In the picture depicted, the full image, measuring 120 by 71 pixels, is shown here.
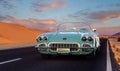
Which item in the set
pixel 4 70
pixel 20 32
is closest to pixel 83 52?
pixel 4 70

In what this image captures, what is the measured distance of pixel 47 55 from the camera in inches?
489

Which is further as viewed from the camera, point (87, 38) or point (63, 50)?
point (87, 38)

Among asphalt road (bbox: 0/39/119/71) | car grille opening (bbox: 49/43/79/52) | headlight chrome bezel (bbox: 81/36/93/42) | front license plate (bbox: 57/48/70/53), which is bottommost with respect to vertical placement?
asphalt road (bbox: 0/39/119/71)

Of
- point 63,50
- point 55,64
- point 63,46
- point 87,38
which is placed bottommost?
point 55,64

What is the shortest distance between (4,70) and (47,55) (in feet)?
13.2

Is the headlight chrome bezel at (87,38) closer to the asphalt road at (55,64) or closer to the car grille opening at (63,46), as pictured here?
the car grille opening at (63,46)

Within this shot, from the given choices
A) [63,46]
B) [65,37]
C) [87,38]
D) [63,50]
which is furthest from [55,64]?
[87,38]

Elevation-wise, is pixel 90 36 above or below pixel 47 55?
above

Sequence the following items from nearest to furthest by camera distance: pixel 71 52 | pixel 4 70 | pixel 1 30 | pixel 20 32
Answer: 1. pixel 4 70
2. pixel 71 52
3. pixel 1 30
4. pixel 20 32

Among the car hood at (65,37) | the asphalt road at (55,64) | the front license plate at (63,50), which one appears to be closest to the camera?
the asphalt road at (55,64)

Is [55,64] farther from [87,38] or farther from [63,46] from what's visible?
[87,38]

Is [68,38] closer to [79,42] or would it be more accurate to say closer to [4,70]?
[79,42]

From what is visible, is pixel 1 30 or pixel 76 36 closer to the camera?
pixel 76 36

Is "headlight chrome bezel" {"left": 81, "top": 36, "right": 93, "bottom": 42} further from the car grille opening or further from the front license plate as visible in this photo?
the front license plate
